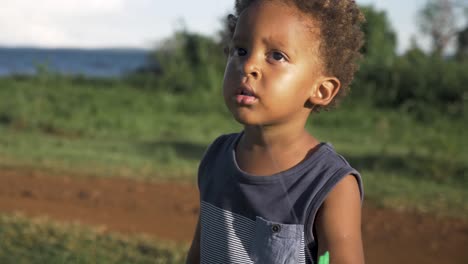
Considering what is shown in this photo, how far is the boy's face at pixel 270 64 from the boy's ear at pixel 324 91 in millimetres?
47

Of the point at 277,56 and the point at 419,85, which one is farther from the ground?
the point at 277,56

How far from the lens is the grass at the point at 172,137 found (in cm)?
704

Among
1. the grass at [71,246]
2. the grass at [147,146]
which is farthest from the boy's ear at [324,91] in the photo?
the grass at [71,246]

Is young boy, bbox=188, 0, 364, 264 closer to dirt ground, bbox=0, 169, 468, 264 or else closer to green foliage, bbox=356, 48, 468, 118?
dirt ground, bbox=0, 169, 468, 264

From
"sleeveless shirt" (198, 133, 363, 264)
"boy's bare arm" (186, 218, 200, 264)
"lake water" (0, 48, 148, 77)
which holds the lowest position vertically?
"lake water" (0, 48, 148, 77)

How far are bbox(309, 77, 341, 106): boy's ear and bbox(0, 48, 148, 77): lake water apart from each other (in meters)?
11.8

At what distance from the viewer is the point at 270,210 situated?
183 centimetres

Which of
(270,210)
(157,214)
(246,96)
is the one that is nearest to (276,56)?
(246,96)

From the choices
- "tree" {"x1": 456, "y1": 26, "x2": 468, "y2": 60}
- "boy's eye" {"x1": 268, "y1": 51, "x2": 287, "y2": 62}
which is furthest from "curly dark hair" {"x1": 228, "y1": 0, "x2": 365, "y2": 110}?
"tree" {"x1": 456, "y1": 26, "x2": 468, "y2": 60}

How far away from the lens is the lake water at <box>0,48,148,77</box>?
1530 cm

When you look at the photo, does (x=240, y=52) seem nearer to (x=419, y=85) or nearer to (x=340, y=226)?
(x=340, y=226)

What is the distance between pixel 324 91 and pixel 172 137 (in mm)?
7918

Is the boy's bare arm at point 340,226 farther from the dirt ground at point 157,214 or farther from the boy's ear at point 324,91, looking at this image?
the dirt ground at point 157,214

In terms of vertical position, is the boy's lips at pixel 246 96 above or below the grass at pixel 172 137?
above
